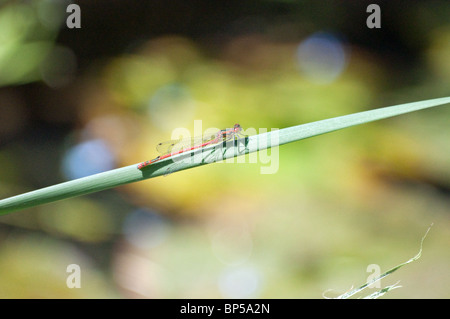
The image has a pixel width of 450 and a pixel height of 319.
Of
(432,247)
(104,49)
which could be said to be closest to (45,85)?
(104,49)

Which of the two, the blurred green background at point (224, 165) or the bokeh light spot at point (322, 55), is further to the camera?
the bokeh light spot at point (322, 55)

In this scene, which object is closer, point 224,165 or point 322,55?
point 224,165

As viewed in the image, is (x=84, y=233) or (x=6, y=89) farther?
(x=6, y=89)

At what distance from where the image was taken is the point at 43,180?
284cm

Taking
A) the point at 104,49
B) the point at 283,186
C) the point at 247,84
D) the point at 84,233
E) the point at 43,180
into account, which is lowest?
the point at 84,233

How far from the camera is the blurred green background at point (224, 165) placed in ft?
8.22

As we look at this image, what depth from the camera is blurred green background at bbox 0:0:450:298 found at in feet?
8.22

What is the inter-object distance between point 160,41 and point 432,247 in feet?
8.83

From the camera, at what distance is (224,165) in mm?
2701

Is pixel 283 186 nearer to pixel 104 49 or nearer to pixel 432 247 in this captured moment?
pixel 432 247

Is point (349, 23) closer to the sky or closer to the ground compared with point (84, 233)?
closer to the sky

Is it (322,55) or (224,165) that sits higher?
(322,55)

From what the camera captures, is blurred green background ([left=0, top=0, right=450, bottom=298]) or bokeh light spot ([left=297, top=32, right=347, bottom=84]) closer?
blurred green background ([left=0, top=0, right=450, bottom=298])

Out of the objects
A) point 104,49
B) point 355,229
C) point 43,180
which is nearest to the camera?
point 355,229
